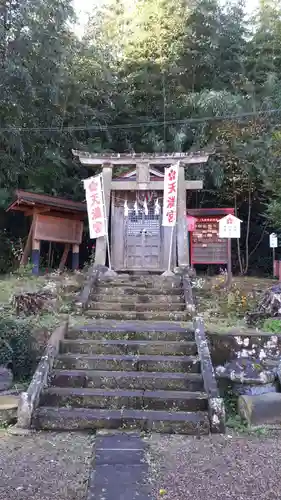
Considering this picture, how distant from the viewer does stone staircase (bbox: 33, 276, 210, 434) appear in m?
4.64

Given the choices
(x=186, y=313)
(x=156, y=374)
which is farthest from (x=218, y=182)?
(x=156, y=374)

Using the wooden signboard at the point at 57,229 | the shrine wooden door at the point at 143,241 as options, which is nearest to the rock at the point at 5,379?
the shrine wooden door at the point at 143,241

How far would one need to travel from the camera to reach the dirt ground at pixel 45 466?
3211 mm

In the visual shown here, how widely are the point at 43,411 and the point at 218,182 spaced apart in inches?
400

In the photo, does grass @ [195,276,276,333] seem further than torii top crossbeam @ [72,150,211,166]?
No

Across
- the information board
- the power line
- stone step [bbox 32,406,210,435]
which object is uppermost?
the power line

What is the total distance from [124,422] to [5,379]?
1.82 m

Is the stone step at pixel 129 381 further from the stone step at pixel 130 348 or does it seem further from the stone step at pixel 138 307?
the stone step at pixel 138 307

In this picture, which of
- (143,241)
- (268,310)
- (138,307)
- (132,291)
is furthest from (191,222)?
(268,310)

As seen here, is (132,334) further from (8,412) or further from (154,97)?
(154,97)

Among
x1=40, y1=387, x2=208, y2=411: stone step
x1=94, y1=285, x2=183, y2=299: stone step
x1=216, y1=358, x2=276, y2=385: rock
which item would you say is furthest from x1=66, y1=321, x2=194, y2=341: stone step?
x1=94, y1=285, x2=183, y2=299: stone step

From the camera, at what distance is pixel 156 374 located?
5.52 m

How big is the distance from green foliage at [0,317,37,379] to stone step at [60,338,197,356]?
0.46 m

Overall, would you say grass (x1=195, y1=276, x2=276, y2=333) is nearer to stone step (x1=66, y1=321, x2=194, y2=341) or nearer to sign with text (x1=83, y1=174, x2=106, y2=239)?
stone step (x1=66, y1=321, x2=194, y2=341)
